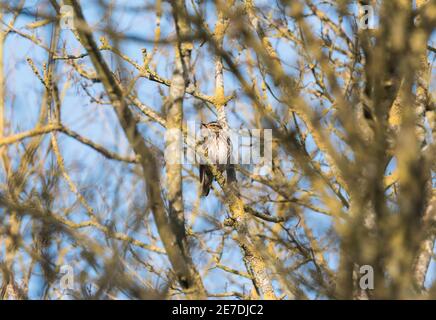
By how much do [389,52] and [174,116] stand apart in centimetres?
144

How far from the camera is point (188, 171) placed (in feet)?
27.7

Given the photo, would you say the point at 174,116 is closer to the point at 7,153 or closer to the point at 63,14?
the point at 63,14

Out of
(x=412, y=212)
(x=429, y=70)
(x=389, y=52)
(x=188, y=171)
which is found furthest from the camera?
(x=188, y=171)

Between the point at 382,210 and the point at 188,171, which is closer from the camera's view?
the point at 382,210

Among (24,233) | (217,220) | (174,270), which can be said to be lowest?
(174,270)

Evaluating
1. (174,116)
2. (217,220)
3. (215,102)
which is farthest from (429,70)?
(174,116)

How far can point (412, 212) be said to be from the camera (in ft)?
8.27

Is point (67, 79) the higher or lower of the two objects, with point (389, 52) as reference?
higher

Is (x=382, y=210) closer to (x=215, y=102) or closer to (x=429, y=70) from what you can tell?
(x=215, y=102)

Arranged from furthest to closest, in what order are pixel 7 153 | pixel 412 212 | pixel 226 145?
pixel 226 145
pixel 7 153
pixel 412 212

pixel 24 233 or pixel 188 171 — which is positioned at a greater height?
pixel 188 171

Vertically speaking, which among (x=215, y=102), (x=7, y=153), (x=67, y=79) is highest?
(x=67, y=79)
